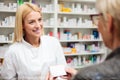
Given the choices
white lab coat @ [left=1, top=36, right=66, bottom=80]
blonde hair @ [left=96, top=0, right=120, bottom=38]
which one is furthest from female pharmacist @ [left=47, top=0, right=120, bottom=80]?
white lab coat @ [left=1, top=36, right=66, bottom=80]

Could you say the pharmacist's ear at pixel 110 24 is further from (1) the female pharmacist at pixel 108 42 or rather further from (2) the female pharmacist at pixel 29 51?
(2) the female pharmacist at pixel 29 51

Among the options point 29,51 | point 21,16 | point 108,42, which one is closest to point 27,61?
point 29,51

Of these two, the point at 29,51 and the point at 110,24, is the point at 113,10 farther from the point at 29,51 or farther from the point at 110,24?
the point at 29,51

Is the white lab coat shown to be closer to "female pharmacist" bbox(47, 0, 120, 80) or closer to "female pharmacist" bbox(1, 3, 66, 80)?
"female pharmacist" bbox(1, 3, 66, 80)

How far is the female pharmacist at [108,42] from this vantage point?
70 centimetres

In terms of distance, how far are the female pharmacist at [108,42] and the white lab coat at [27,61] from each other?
1.24 meters

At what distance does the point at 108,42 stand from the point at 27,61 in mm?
1274

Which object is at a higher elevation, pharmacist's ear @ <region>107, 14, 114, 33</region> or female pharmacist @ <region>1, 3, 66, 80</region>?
pharmacist's ear @ <region>107, 14, 114, 33</region>

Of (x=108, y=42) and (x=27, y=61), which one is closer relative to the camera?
(x=108, y=42)

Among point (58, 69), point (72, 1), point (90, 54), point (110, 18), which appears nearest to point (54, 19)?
point (72, 1)

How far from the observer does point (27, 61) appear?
1.97m

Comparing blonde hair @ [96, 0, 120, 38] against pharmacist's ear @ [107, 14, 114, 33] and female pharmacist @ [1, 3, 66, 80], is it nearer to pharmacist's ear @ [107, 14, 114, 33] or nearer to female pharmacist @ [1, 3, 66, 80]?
pharmacist's ear @ [107, 14, 114, 33]

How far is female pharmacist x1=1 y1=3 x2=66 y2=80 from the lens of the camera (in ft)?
6.40

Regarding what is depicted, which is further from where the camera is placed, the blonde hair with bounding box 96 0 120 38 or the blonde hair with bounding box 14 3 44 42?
the blonde hair with bounding box 14 3 44 42
